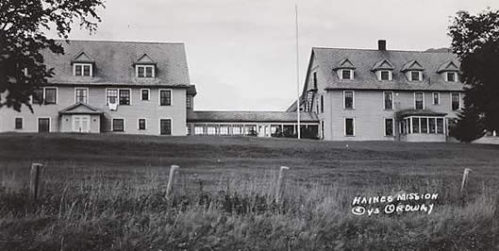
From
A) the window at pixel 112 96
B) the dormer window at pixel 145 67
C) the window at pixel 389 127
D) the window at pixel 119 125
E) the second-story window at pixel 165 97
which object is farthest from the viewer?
the window at pixel 389 127

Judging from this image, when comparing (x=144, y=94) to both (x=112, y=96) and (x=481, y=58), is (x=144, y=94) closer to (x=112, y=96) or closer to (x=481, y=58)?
(x=112, y=96)

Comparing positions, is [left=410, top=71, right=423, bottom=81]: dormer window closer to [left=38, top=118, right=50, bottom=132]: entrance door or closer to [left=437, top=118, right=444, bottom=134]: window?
[left=437, top=118, right=444, bottom=134]: window

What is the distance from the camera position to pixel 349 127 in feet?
105

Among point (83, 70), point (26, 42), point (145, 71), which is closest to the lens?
point (26, 42)

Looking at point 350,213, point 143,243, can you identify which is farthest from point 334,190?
point 143,243

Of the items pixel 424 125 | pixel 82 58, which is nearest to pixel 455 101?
pixel 424 125

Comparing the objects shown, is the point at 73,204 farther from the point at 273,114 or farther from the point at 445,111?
the point at 445,111

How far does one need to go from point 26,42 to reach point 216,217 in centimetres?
285

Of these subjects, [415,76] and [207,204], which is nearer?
[207,204]

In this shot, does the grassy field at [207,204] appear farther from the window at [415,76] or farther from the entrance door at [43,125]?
the window at [415,76]

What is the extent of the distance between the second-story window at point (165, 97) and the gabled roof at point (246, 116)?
3197 millimetres

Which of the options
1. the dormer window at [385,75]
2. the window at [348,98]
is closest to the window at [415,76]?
the dormer window at [385,75]

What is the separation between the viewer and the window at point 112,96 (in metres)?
23.2

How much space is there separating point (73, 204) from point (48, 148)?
116 cm
